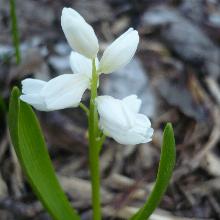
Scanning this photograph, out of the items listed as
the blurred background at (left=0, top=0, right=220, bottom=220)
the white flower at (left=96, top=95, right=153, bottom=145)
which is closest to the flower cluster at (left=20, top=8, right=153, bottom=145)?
the white flower at (left=96, top=95, right=153, bottom=145)

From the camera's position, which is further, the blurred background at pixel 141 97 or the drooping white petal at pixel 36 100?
the blurred background at pixel 141 97

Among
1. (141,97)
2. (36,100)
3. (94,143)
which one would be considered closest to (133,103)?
(94,143)

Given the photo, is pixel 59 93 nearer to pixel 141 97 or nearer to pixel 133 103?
pixel 133 103

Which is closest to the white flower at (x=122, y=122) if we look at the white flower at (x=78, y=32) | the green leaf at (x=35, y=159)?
the white flower at (x=78, y=32)

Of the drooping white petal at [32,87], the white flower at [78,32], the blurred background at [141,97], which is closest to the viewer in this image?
the white flower at [78,32]

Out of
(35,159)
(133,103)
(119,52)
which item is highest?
(119,52)

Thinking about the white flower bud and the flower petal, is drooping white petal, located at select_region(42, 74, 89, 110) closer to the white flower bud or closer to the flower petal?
the white flower bud

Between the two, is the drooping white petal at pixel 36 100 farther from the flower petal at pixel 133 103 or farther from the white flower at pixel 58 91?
the flower petal at pixel 133 103
